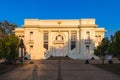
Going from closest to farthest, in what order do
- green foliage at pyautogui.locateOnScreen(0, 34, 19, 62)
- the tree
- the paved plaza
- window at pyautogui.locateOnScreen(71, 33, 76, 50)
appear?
1. the paved plaza
2. green foliage at pyautogui.locateOnScreen(0, 34, 19, 62)
3. window at pyautogui.locateOnScreen(71, 33, 76, 50)
4. the tree

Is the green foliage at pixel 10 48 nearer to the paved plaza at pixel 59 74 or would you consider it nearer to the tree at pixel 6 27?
the paved plaza at pixel 59 74

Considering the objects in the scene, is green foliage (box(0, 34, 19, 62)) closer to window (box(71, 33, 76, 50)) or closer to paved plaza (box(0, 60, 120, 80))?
paved plaza (box(0, 60, 120, 80))

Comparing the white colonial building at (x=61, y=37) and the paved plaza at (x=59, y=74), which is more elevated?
the white colonial building at (x=61, y=37)

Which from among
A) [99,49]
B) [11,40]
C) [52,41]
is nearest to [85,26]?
[52,41]

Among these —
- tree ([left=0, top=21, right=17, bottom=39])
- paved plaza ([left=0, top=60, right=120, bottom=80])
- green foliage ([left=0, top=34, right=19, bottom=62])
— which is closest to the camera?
paved plaza ([left=0, top=60, right=120, bottom=80])

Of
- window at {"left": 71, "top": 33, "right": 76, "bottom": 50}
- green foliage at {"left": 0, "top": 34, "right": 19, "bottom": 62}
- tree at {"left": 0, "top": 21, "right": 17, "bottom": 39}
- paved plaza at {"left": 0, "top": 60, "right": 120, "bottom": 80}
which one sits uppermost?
tree at {"left": 0, "top": 21, "right": 17, "bottom": 39}

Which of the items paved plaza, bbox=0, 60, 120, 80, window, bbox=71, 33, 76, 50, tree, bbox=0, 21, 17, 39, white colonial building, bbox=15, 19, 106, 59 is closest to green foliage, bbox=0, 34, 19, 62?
paved plaza, bbox=0, 60, 120, 80

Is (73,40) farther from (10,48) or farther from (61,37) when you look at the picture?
(10,48)

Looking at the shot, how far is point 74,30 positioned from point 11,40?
49.7 m

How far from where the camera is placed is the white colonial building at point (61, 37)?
90.4 metres

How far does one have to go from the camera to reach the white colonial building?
90.4 meters

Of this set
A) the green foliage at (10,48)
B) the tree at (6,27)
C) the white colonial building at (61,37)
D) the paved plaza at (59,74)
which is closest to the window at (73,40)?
the white colonial building at (61,37)

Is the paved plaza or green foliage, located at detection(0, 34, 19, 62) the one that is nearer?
the paved plaza

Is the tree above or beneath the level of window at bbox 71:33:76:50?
above
